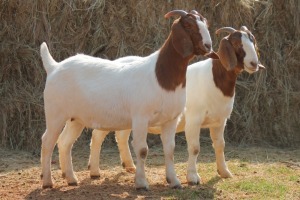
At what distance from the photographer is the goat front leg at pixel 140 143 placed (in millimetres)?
7375

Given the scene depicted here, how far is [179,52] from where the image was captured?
7496 mm

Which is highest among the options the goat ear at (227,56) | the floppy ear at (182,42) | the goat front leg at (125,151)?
the floppy ear at (182,42)

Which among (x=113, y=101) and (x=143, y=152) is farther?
(x=113, y=101)

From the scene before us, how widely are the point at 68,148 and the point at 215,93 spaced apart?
2074 millimetres

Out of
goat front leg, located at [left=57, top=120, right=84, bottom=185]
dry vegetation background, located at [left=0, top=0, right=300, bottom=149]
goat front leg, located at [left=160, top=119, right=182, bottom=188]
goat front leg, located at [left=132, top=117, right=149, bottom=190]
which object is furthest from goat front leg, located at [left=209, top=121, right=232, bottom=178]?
dry vegetation background, located at [left=0, top=0, right=300, bottom=149]

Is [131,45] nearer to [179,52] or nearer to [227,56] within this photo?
[227,56]

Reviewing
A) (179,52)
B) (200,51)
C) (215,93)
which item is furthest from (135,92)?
(215,93)

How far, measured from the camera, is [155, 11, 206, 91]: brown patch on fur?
7.45 metres

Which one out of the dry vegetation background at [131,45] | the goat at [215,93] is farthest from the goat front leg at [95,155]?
the dry vegetation background at [131,45]

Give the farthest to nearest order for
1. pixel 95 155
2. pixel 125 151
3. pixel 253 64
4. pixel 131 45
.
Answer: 1. pixel 131 45
2. pixel 125 151
3. pixel 95 155
4. pixel 253 64

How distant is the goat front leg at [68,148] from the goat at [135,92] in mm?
332

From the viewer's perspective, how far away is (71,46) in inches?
455

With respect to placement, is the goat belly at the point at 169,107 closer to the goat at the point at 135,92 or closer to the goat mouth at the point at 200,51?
the goat at the point at 135,92

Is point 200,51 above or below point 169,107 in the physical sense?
above
